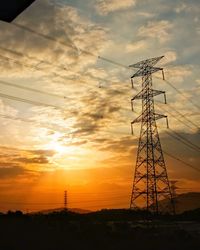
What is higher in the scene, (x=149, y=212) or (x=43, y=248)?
(x=149, y=212)

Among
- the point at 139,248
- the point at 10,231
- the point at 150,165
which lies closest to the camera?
the point at 10,231

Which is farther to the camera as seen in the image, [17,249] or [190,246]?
[190,246]

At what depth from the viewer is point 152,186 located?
5066cm

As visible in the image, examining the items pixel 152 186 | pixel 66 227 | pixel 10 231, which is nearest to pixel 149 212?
pixel 152 186

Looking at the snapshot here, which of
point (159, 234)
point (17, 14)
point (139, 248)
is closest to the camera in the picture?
point (17, 14)

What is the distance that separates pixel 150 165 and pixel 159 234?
21321mm

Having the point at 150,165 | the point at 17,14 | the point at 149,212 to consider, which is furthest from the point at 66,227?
the point at 149,212

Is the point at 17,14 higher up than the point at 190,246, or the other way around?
the point at 17,14

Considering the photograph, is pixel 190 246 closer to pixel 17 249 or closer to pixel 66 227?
pixel 66 227

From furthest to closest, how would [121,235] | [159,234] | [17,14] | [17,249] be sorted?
[159,234] → [121,235] → [17,249] → [17,14]

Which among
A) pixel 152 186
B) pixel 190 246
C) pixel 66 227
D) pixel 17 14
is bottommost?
pixel 190 246

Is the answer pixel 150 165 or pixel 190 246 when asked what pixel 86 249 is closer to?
pixel 190 246

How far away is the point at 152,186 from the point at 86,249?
2911 cm

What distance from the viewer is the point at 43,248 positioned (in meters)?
Result: 21.1
